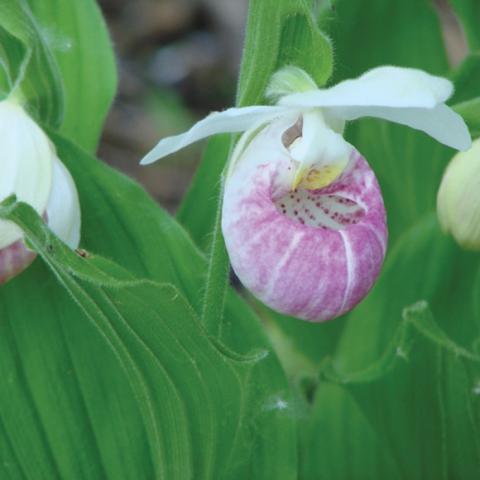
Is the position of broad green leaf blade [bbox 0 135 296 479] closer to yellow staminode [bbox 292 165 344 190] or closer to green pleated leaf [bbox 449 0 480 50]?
yellow staminode [bbox 292 165 344 190]

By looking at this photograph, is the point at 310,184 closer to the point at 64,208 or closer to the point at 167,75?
the point at 64,208

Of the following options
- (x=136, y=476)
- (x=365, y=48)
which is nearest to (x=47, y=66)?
(x=136, y=476)

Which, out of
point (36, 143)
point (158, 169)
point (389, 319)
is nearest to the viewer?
point (36, 143)

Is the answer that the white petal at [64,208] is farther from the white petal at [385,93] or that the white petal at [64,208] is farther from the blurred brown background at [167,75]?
the blurred brown background at [167,75]

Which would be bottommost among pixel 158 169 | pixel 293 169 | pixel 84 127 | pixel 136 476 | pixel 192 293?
pixel 158 169

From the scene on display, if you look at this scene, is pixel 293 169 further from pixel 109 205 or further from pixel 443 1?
pixel 443 1

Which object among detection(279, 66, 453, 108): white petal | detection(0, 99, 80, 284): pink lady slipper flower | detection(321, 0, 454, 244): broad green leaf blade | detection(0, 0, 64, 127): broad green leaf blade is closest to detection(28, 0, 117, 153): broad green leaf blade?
detection(0, 0, 64, 127): broad green leaf blade

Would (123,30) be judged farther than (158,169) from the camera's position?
Yes
